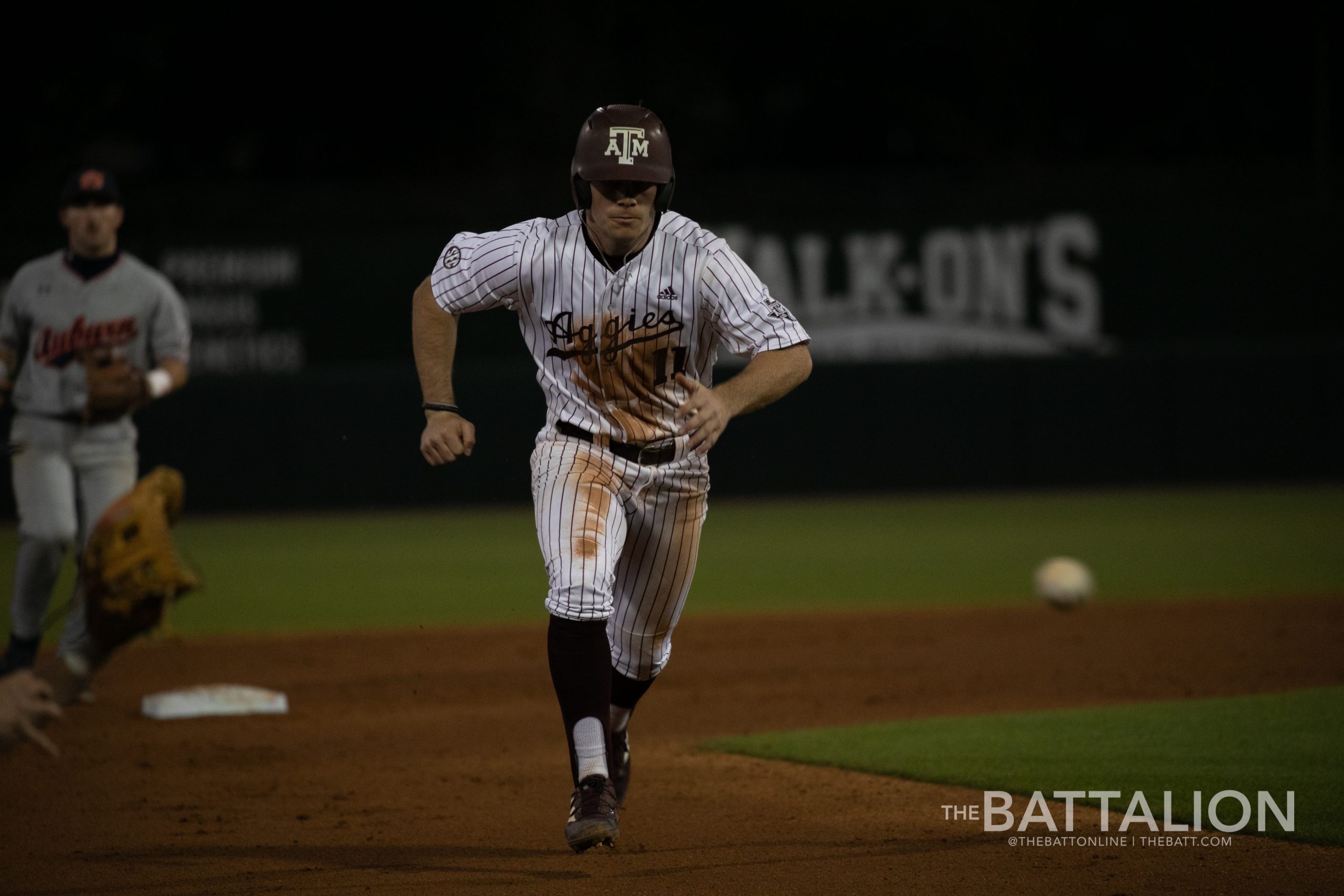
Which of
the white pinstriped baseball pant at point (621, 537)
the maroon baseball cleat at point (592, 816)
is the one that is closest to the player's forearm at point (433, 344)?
the white pinstriped baseball pant at point (621, 537)

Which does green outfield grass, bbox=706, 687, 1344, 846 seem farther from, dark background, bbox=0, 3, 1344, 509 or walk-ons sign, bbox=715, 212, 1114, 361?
walk-ons sign, bbox=715, 212, 1114, 361

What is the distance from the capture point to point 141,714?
6.30 m

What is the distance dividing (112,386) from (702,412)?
1814 millimetres

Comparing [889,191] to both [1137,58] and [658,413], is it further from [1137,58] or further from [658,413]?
[658,413]

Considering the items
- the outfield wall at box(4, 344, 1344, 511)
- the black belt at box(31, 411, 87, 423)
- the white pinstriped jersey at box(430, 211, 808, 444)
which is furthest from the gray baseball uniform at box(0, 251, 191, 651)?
the outfield wall at box(4, 344, 1344, 511)

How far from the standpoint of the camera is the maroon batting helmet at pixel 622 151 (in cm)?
396

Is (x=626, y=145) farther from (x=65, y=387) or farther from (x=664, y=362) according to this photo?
(x=65, y=387)

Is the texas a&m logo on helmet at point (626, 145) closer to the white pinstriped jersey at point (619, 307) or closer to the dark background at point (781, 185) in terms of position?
the white pinstriped jersey at point (619, 307)

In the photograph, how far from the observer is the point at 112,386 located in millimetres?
4461

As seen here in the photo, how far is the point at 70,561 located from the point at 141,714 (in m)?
6.38

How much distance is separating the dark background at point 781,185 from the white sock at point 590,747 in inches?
423

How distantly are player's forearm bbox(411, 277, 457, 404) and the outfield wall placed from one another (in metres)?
10.4

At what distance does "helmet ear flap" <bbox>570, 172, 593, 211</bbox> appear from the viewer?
4066 millimetres

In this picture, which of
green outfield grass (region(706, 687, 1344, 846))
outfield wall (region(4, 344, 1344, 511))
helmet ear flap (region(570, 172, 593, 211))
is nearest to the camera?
helmet ear flap (region(570, 172, 593, 211))
